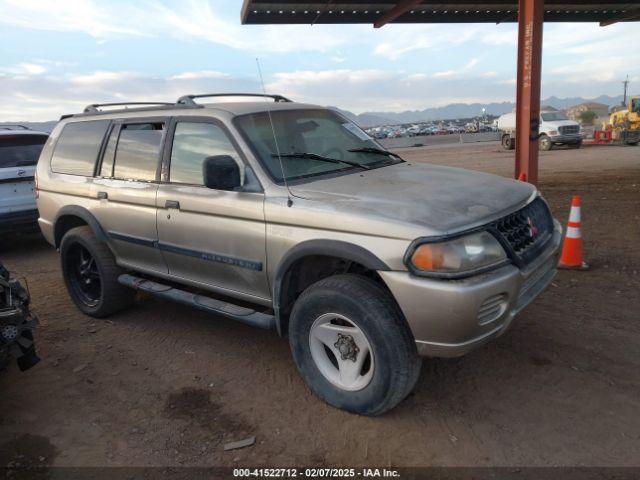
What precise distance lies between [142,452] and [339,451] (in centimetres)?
115

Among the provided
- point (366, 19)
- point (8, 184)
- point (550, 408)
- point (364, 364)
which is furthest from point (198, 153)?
point (366, 19)

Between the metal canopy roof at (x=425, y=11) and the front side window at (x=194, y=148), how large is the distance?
321 inches

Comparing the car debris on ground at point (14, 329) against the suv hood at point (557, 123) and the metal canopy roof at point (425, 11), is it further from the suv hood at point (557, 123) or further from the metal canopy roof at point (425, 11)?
the suv hood at point (557, 123)

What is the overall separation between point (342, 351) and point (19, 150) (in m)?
6.50

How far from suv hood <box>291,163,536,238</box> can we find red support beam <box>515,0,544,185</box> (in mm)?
6374

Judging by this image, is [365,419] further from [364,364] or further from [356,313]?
[356,313]

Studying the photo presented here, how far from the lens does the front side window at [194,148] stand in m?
3.65

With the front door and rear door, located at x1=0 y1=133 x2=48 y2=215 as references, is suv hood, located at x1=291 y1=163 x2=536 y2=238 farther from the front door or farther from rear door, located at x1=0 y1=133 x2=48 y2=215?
rear door, located at x1=0 y1=133 x2=48 y2=215

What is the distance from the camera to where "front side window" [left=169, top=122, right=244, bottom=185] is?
3649 mm

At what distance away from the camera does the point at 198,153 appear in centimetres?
380

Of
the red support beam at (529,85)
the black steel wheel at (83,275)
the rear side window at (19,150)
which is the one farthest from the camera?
the red support beam at (529,85)

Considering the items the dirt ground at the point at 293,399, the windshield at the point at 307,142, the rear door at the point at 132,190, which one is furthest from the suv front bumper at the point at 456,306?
the rear door at the point at 132,190

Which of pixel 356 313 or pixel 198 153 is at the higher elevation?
pixel 198 153

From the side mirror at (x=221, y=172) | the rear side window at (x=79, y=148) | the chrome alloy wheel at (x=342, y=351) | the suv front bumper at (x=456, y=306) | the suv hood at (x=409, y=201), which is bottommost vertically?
the chrome alloy wheel at (x=342, y=351)
